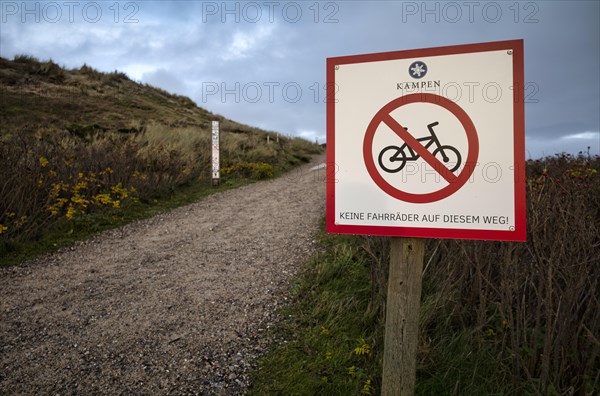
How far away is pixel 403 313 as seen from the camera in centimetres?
162

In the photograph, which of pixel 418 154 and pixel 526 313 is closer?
pixel 418 154

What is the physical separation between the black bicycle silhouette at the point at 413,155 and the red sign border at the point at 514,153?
22cm

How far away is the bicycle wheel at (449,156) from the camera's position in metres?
1.49

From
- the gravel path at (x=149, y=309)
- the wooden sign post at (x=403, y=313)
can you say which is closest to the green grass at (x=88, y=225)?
the gravel path at (x=149, y=309)

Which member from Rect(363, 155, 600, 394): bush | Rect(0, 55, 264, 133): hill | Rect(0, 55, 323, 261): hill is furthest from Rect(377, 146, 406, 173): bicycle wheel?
Rect(0, 55, 264, 133): hill

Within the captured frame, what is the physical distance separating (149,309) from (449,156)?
2.93m

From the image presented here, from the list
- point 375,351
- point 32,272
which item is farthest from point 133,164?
point 375,351

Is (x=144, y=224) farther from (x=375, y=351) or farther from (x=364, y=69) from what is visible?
(x=364, y=69)

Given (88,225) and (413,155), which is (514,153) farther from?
(88,225)

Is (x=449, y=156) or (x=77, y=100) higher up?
(x=77, y=100)

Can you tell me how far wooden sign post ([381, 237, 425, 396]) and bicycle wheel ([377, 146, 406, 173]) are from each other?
32 centimetres

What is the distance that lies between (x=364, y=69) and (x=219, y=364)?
210 cm

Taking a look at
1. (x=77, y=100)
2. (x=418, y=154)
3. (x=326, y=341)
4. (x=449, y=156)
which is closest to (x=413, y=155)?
(x=418, y=154)

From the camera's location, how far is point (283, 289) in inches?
137
